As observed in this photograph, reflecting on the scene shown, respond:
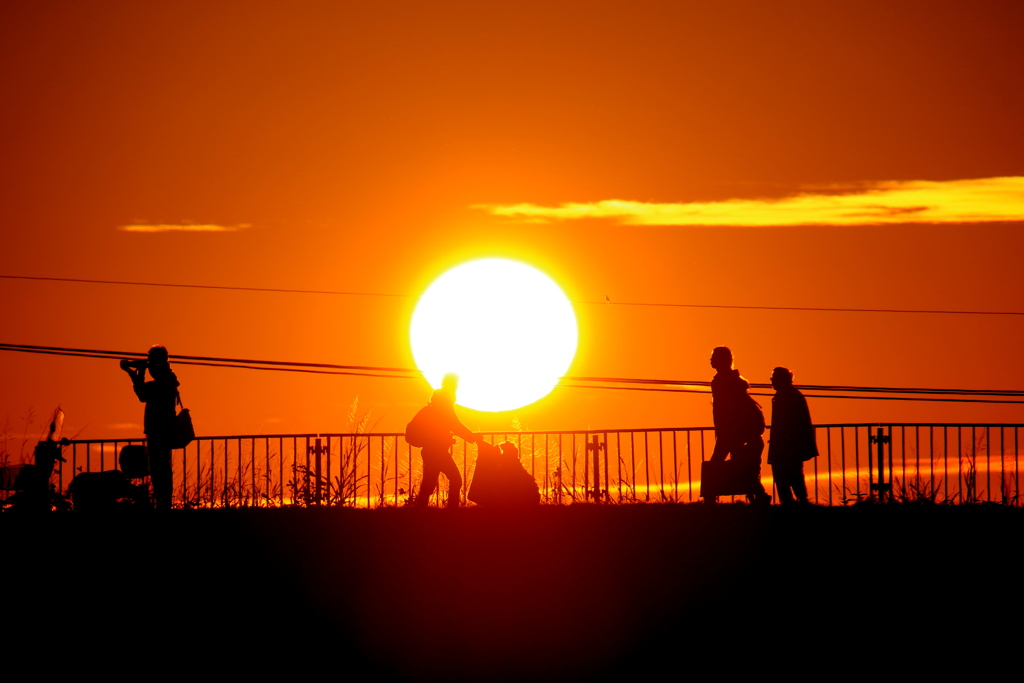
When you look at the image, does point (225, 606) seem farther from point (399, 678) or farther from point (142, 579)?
point (399, 678)

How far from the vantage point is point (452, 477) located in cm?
1368

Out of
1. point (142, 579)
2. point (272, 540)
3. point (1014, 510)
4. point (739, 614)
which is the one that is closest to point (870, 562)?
point (739, 614)

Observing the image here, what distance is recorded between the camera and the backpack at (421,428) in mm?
13523

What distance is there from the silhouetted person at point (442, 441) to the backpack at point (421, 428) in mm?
11

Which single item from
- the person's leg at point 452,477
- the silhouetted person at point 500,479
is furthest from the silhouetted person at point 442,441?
the silhouetted person at point 500,479

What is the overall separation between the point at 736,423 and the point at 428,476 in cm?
357

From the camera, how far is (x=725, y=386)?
13.0m

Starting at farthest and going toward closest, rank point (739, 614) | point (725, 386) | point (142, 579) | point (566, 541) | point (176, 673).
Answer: point (725, 386) < point (566, 541) < point (142, 579) < point (739, 614) < point (176, 673)

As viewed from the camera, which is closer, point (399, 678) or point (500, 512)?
point (399, 678)

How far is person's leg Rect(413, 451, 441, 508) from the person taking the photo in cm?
1360

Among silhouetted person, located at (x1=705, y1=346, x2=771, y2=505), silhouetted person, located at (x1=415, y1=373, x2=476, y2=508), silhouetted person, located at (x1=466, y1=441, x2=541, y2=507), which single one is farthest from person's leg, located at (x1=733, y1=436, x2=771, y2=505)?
silhouetted person, located at (x1=415, y1=373, x2=476, y2=508)

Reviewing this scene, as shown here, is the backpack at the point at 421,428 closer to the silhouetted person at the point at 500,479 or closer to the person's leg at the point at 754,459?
the silhouetted person at the point at 500,479

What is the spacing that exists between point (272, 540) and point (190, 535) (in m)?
0.83

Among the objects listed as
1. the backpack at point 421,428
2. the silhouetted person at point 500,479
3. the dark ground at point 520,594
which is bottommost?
the dark ground at point 520,594
